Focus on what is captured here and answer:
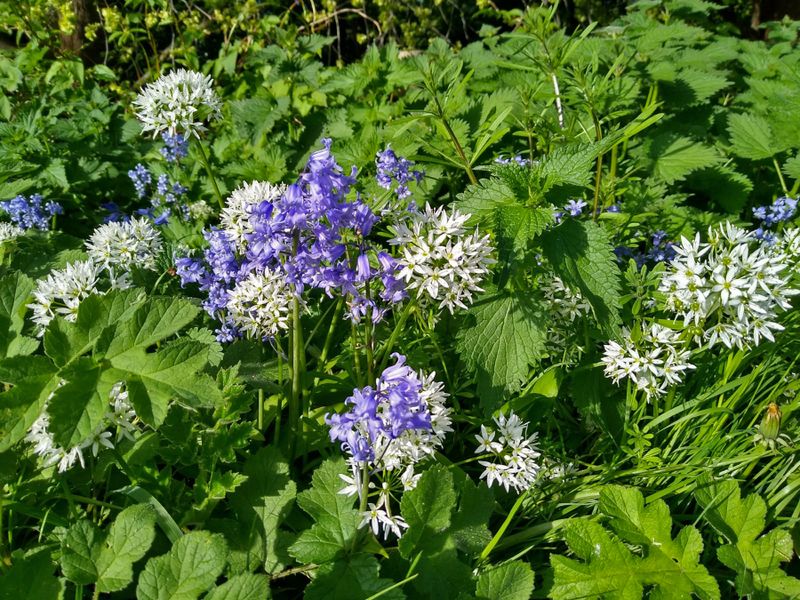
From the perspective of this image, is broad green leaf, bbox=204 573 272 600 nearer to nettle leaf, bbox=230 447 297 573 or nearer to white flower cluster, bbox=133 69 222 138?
nettle leaf, bbox=230 447 297 573

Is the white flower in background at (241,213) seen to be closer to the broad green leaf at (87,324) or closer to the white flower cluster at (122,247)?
the white flower cluster at (122,247)

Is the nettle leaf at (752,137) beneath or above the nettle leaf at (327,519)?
above

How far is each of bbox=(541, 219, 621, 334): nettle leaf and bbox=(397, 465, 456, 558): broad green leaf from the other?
0.67m

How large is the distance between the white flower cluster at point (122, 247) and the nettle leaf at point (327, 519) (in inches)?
48.0

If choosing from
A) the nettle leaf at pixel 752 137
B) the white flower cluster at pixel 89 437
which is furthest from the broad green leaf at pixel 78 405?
the nettle leaf at pixel 752 137

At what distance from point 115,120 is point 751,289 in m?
3.62

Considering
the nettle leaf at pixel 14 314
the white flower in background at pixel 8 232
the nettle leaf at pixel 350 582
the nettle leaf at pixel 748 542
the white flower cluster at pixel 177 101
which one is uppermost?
the white flower cluster at pixel 177 101

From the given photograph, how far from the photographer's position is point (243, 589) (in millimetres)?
1642

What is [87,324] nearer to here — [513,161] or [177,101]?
[177,101]

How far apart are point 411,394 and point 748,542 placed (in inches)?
46.7

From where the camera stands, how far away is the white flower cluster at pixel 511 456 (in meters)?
2.10

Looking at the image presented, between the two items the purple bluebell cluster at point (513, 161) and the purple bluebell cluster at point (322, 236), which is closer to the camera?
Result: the purple bluebell cluster at point (322, 236)

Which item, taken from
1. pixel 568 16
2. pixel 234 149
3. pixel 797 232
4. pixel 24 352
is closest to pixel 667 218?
pixel 797 232

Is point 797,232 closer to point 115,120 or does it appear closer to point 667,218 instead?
point 667,218
